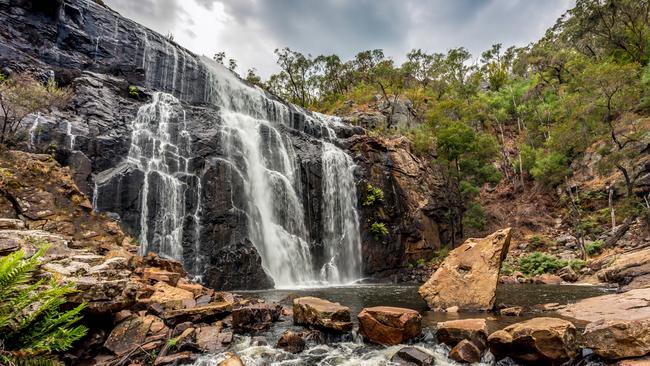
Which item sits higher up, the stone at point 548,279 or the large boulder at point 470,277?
the large boulder at point 470,277

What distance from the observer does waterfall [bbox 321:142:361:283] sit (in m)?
24.2

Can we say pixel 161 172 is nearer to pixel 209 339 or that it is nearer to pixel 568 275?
pixel 209 339

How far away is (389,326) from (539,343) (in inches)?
116

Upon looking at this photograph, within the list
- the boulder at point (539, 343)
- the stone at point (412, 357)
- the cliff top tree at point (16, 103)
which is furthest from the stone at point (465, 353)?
the cliff top tree at point (16, 103)

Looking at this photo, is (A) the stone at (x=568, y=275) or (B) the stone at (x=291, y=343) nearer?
(B) the stone at (x=291, y=343)

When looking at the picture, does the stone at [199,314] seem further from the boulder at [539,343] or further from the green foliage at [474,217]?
the green foliage at [474,217]

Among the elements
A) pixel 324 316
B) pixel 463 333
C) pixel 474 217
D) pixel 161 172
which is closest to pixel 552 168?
pixel 474 217

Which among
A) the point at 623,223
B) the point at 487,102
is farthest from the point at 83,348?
the point at 487,102

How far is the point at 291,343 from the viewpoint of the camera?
7824 millimetres

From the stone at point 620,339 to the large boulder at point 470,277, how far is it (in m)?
5.19

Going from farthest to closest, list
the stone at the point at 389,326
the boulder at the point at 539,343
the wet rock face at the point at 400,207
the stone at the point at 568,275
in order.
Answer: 1. the wet rock face at the point at 400,207
2. the stone at the point at 568,275
3. the stone at the point at 389,326
4. the boulder at the point at 539,343

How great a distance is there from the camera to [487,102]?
4372 centimetres

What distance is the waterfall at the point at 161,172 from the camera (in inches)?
676

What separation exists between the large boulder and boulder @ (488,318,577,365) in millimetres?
4642
